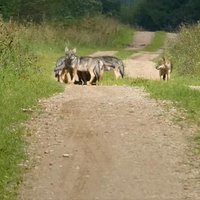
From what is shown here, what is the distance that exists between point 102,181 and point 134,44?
105ft

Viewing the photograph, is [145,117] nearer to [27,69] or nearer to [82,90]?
[82,90]

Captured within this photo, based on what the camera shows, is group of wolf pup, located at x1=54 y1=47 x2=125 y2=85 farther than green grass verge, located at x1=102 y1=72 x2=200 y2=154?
Yes

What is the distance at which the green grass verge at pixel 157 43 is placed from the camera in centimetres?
3759

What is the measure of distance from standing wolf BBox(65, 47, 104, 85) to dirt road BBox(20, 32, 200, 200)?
16.2 feet

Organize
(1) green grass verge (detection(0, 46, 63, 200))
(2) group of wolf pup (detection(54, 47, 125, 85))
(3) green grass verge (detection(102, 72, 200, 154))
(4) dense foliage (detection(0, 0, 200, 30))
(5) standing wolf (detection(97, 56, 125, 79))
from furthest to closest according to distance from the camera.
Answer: (4) dense foliage (detection(0, 0, 200, 30)), (5) standing wolf (detection(97, 56, 125, 79)), (2) group of wolf pup (detection(54, 47, 125, 85)), (3) green grass verge (detection(102, 72, 200, 154)), (1) green grass verge (detection(0, 46, 63, 200))

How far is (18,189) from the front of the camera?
7.93 metres

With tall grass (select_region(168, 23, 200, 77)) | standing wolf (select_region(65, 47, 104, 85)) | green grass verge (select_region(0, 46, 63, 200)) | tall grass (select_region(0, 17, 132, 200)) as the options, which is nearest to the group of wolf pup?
standing wolf (select_region(65, 47, 104, 85))

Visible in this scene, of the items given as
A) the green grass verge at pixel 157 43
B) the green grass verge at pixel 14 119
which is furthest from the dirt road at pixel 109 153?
the green grass verge at pixel 157 43

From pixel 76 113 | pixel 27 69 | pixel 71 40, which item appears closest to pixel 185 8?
pixel 71 40

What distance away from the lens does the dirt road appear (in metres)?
7.87

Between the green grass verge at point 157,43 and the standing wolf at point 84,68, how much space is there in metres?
18.6

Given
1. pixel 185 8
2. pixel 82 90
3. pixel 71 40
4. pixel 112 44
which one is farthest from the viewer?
pixel 185 8

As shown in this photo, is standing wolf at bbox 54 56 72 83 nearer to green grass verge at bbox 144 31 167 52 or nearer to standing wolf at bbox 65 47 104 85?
standing wolf at bbox 65 47 104 85

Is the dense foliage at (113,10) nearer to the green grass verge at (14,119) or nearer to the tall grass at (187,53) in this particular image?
the tall grass at (187,53)
